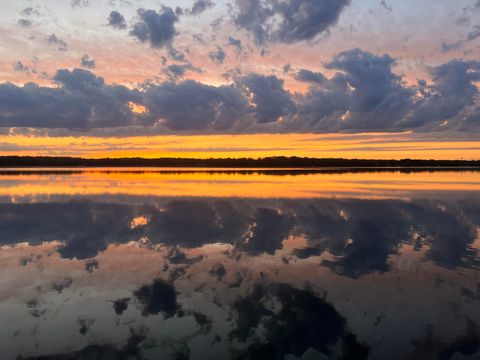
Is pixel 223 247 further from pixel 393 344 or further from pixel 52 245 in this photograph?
pixel 393 344

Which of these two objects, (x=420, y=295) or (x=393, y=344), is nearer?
(x=393, y=344)

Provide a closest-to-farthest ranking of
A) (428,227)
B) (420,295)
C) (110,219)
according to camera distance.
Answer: (420,295) < (428,227) < (110,219)

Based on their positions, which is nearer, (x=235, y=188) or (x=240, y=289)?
(x=240, y=289)

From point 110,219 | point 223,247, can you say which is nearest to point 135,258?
point 223,247

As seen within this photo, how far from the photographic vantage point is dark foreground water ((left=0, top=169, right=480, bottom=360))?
8617 millimetres

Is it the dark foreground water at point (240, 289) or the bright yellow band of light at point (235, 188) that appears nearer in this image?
the dark foreground water at point (240, 289)

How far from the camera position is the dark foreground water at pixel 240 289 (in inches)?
339

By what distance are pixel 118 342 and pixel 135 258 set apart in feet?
23.1

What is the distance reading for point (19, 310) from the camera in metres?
A: 10.4

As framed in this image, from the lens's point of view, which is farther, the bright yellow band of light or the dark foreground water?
the bright yellow band of light

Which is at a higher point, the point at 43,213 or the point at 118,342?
the point at 118,342

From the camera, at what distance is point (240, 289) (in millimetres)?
12070

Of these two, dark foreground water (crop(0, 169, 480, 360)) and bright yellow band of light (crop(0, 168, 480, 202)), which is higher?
dark foreground water (crop(0, 169, 480, 360))

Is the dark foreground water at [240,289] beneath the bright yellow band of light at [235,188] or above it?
above
